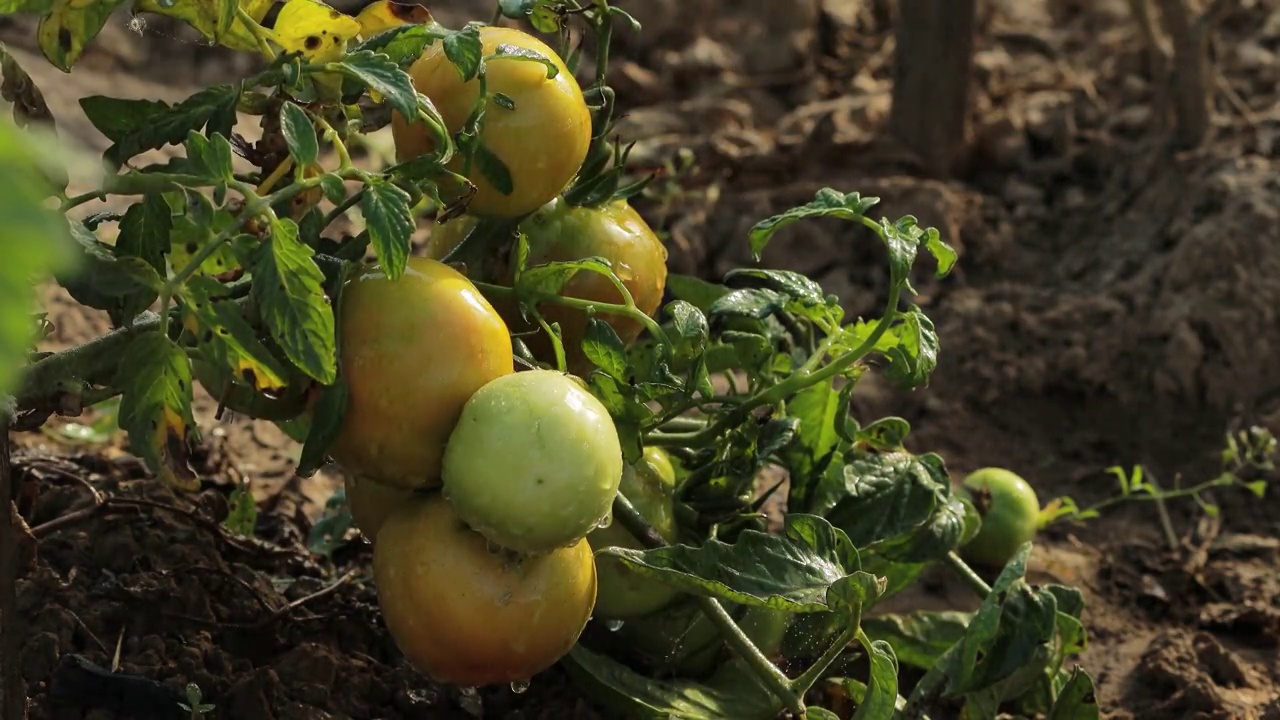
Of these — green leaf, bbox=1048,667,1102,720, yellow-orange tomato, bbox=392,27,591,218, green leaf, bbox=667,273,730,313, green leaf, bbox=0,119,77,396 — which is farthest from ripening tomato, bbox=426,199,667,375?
green leaf, bbox=0,119,77,396

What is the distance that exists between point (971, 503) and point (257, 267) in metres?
1.21

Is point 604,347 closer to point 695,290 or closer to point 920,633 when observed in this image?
point 695,290

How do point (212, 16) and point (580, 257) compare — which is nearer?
point (212, 16)

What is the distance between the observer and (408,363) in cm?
137

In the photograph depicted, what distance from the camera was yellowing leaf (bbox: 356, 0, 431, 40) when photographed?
1.57 meters

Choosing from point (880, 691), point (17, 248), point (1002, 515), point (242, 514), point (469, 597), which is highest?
point (17, 248)

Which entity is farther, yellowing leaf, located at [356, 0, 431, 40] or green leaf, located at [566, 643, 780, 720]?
green leaf, located at [566, 643, 780, 720]

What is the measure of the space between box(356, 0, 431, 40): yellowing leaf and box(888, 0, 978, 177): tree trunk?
2159mm

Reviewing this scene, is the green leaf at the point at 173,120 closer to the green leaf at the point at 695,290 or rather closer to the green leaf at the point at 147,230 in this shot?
the green leaf at the point at 147,230

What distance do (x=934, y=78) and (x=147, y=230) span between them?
2.49 metres

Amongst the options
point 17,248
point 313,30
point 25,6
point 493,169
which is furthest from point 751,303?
point 17,248

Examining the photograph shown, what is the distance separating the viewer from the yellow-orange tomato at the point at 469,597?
1.44m

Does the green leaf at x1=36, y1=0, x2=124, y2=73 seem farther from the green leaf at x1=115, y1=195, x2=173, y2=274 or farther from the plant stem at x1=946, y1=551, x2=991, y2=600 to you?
the plant stem at x1=946, y1=551, x2=991, y2=600

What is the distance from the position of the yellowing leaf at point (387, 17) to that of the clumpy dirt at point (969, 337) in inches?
15.8
